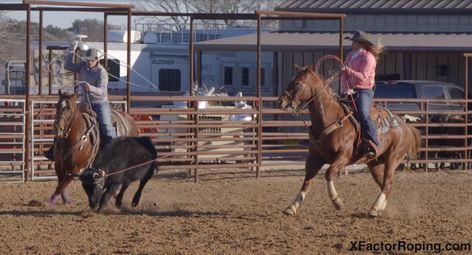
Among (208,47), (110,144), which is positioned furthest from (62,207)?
(208,47)

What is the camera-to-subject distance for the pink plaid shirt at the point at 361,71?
11273mm

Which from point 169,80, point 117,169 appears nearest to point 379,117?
point 117,169

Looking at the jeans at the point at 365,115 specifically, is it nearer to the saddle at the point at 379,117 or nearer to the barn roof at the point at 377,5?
the saddle at the point at 379,117

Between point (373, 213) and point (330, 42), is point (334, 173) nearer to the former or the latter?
point (373, 213)

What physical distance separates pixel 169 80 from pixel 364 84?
24605mm

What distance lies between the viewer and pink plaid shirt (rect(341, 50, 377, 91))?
11.3 metres

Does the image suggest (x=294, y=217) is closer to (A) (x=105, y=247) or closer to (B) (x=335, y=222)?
(B) (x=335, y=222)

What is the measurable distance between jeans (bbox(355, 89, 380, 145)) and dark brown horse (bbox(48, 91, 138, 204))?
302 cm

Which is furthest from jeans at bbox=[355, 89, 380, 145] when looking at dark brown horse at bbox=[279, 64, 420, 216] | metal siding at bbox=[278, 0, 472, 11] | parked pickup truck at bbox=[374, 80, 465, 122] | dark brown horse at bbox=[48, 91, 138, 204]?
metal siding at bbox=[278, 0, 472, 11]

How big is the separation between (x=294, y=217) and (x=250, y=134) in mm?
6819

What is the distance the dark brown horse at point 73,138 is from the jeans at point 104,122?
11 cm

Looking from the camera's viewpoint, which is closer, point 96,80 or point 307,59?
point 96,80

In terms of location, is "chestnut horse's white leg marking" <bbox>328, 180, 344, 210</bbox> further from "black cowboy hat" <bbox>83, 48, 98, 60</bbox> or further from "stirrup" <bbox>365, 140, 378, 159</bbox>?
"black cowboy hat" <bbox>83, 48, 98, 60</bbox>

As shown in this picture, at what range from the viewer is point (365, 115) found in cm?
1129
